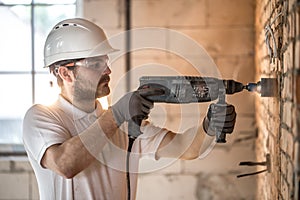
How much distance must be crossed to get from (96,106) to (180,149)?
380 mm

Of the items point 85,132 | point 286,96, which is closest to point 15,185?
point 85,132

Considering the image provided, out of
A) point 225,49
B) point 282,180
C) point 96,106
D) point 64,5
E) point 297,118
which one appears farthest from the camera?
point 64,5

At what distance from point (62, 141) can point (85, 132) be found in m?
0.10

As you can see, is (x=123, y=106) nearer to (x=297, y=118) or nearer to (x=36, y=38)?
(x=297, y=118)

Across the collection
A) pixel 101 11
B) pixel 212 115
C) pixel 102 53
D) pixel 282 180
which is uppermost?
pixel 101 11

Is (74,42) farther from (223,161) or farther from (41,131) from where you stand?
(223,161)

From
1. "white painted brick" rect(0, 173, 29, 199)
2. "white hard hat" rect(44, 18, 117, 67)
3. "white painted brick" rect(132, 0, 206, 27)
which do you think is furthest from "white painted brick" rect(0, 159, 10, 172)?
"white hard hat" rect(44, 18, 117, 67)

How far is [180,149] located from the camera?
2082 millimetres

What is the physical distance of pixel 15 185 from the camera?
11.0 ft

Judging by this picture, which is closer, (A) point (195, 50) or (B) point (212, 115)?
(B) point (212, 115)

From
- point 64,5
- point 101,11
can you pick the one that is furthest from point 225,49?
point 64,5

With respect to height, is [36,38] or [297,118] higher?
[36,38]

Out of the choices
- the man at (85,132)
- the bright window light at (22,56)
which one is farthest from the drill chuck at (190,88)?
the bright window light at (22,56)

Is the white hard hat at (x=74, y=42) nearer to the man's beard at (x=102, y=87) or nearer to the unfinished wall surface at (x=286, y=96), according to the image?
the man's beard at (x=102, y=87)
